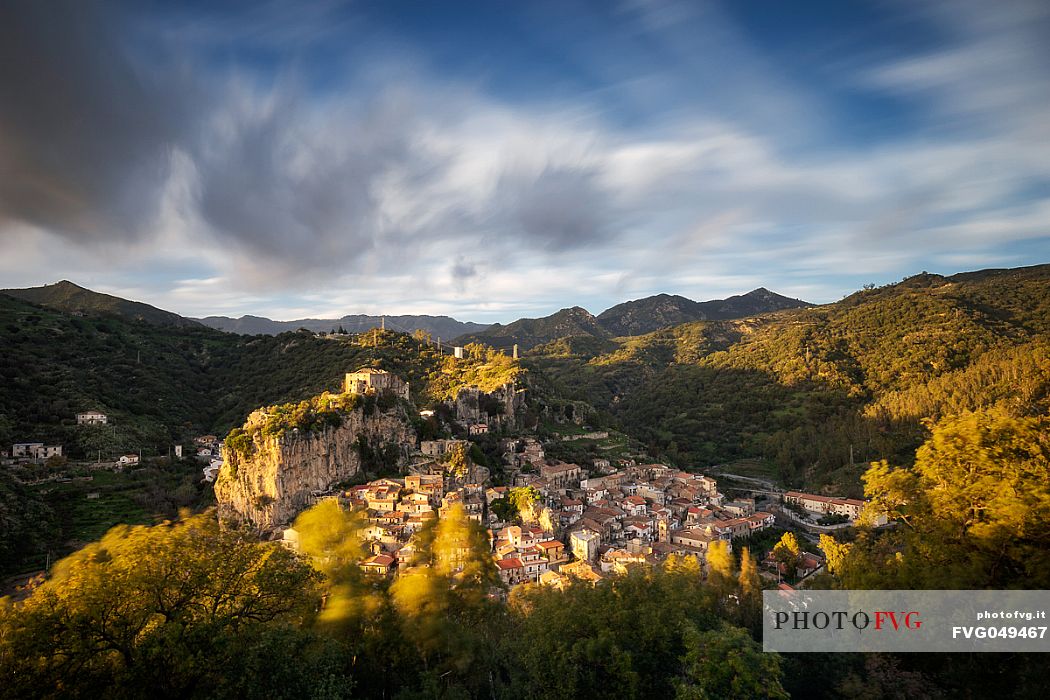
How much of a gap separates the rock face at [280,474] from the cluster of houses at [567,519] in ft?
8.53

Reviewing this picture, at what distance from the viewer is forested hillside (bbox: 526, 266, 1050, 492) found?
2653 inches

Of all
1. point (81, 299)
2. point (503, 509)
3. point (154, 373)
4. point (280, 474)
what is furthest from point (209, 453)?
point (81, 299)

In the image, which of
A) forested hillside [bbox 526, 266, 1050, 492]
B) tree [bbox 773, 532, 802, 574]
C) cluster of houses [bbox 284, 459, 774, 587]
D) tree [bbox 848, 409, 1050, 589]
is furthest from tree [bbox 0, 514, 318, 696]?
forested hillside [bbox 526, 266, 1050, 492]

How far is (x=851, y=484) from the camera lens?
5694 cm

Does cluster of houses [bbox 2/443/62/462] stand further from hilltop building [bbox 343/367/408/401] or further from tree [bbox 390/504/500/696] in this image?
tree [bbox 390/504/500/696]

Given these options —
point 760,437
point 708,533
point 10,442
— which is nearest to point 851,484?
point 760,437

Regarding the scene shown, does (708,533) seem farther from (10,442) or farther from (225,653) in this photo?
(10,442)

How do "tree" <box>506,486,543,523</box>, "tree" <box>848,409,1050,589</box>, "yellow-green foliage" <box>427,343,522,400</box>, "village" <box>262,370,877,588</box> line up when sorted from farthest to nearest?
"yellow-green foliage" <box>427,343,522,400</box>
"tree" <box>506,486,543,523</box>
"village" <box>262,370,877,588</box>
"tree" <box>848,409,1050,589</box>

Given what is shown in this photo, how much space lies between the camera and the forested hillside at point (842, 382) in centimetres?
6738

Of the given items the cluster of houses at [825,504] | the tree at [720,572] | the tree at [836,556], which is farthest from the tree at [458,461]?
the cluster of houses at [825,504]

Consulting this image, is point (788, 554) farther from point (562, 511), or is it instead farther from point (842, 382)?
point (842, 382)

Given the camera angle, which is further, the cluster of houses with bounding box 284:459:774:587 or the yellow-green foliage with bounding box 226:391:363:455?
the yellow-green foliage with bounding box 226:391:363:455

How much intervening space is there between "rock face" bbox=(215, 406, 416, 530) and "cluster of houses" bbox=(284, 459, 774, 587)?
260 cm

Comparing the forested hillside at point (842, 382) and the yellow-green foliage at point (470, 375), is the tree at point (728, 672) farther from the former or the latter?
the forested hillside at point (842, 382)
